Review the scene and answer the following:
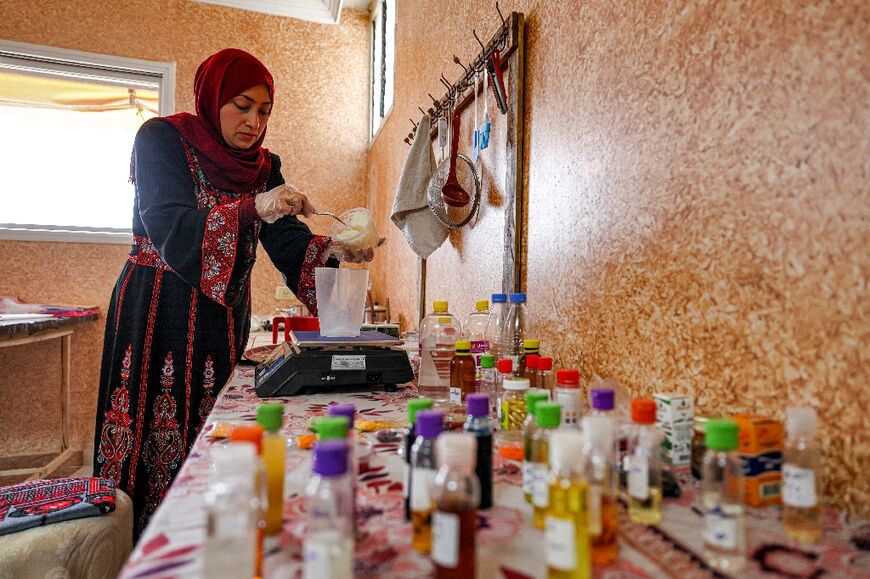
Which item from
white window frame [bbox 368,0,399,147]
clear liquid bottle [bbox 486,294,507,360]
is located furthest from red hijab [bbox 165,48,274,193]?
white window frame [bbox 368,0,399,147]

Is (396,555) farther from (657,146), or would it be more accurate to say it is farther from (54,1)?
(54,1)

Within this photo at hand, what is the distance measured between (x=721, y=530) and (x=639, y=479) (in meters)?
0.12

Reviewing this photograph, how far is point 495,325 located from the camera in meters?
1.57

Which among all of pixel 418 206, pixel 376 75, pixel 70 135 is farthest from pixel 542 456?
pixel 70 135

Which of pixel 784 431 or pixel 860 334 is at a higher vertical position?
pixel 860 334

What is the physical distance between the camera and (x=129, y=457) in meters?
1.52

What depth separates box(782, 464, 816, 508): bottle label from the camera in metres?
0.59

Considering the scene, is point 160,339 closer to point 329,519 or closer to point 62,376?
point 329,519

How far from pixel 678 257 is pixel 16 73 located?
171 inches

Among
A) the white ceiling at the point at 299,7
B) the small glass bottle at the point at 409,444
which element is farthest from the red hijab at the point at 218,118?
the white ceiling at the point at 299,7

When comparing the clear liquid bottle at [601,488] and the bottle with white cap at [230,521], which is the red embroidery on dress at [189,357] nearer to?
the bottle with white cap at [230,521]

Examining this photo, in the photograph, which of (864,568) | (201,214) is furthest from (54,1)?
(864,568)

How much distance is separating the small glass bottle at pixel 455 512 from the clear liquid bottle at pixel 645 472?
0.74 feet

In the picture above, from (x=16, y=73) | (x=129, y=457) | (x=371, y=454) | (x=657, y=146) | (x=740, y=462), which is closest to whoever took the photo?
(x=740, y=462)
